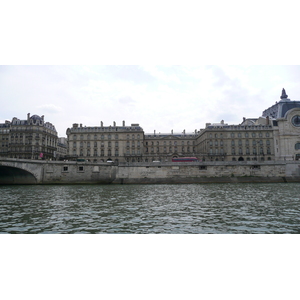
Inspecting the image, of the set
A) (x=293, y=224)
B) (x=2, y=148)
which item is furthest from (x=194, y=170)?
(x=2, y=148)

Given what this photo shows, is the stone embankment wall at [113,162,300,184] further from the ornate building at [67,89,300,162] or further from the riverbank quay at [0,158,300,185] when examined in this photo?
the ornate building at [67,89,300,162]

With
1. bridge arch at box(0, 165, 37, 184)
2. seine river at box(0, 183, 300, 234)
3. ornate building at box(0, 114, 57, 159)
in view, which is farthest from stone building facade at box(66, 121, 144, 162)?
seine river at box(0, 183, 300, 234)

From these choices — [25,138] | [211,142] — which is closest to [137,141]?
[211,142]

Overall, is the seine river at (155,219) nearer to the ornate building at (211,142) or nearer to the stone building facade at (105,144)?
the ornate building at (211,142)

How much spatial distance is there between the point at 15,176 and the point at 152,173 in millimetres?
25064

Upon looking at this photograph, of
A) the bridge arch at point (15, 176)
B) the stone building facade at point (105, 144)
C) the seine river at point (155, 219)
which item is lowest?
the seine river at point (155, 219)

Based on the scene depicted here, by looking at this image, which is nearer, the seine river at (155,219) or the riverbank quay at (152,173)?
the seine river at (155,219)

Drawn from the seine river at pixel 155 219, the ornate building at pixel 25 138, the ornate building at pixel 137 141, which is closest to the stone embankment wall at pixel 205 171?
the ornate building at pixel 137 141

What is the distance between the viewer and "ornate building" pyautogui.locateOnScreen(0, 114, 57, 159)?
76.7 metres

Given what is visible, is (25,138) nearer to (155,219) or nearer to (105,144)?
(105,144)

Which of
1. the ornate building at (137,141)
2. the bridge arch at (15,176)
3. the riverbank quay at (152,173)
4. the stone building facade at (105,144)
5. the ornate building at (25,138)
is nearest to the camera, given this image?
the bridge arch at (15,176)

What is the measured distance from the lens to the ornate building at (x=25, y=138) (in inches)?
3019

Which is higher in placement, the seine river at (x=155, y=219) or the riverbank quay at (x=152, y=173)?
the riverbank quay at (x=152, y=173)

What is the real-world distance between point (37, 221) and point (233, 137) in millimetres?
70690
